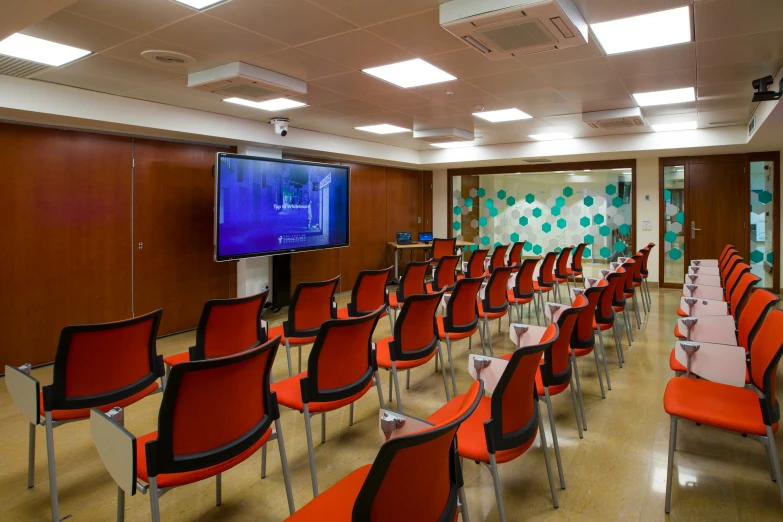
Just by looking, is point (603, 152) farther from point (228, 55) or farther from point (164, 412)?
point (164, 412)

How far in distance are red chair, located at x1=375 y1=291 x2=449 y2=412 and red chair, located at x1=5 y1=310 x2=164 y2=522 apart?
1.41m

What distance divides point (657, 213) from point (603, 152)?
1923mm

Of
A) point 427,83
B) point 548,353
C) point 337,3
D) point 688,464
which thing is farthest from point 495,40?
point 688,464

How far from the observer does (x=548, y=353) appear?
2568 mm

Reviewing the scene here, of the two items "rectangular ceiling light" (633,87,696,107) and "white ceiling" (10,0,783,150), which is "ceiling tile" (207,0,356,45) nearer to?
"white ceiling" (10,0,783,150)

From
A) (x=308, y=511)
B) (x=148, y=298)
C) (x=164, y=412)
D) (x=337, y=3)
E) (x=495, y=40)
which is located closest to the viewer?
(x=308, y=511)

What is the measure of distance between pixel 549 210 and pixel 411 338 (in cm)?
840

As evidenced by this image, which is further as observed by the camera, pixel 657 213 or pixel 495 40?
pixel 657 213

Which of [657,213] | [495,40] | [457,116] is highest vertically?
[457,116]

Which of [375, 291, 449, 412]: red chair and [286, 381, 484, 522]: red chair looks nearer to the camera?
[286, 381, 484, 522]: red chair

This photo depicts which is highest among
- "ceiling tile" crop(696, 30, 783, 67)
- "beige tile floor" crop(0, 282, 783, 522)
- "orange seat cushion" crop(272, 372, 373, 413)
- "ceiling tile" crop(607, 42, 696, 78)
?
"ceiling tile" crop(607, 42, 696, 78)

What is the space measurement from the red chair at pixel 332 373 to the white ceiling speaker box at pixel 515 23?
197 cm

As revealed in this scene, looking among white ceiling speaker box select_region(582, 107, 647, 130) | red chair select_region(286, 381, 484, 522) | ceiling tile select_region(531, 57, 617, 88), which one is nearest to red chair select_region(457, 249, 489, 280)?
white ceiling speaker box select_region(582, 107, 647, 130)

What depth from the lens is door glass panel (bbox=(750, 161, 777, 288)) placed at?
8.56m
